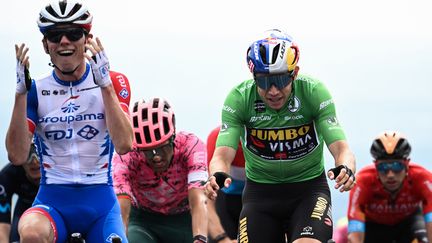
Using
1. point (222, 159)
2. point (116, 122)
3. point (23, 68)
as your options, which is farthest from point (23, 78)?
point (222, 159)

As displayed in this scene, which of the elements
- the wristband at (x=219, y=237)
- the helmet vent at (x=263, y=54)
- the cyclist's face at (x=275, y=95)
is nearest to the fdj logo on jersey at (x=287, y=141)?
the cyclist's face at (x=275, y=95)

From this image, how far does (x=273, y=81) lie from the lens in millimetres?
10273

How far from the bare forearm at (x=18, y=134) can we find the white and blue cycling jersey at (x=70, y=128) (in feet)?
0.62

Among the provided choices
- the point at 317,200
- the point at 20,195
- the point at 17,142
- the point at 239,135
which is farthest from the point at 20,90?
the point at 20,195

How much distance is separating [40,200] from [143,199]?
2.74m

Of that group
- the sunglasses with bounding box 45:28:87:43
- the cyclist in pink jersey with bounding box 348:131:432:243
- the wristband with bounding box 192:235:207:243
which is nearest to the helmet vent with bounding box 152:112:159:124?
the wristband with bounding box 192:235:207:243

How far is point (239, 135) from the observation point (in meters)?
10.6

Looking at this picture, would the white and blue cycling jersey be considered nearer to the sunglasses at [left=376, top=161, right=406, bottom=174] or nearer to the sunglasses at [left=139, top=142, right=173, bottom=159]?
the sunglasses at [left=139, top=142, right=173, bottom=159]

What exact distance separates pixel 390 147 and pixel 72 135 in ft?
22.7

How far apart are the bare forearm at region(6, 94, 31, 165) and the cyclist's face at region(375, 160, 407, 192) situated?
23.2 feet

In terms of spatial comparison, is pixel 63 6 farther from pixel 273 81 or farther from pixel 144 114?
pixel 144 114

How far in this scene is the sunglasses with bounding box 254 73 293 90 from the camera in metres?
10.3

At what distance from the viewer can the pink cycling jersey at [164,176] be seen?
40.4 feet

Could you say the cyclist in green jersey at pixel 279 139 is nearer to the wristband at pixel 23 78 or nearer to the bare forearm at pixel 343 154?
the bare forearm at pixel 343 154
